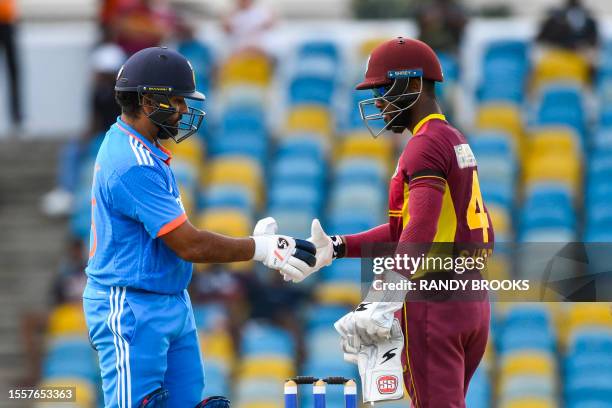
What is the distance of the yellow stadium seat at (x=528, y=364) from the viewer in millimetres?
11672

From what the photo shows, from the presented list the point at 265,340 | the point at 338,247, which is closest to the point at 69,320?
the point at 265,340

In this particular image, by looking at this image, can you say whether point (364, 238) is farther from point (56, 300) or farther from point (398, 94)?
point (56, 300)

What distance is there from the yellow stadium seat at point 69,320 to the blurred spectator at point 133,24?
274 cm

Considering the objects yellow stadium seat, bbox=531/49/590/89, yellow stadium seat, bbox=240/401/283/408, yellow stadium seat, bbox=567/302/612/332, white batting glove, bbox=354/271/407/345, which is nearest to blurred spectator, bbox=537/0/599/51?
yellow stadium seat, bbox=531/49/590/89

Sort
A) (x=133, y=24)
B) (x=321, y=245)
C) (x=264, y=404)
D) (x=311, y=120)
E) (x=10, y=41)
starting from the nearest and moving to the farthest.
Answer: (x=321, y=245) → (x=264, y=404) → (x=311, y=120) → (x=133, y=24) → (x=10, y=41)

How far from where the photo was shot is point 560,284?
7969 mm

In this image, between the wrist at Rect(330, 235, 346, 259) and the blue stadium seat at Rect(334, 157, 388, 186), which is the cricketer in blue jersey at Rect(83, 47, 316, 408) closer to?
the wrist at Rect(330, 235, 346, 259)

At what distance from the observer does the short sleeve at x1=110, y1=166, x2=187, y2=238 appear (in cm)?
661

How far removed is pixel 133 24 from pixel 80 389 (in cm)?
405

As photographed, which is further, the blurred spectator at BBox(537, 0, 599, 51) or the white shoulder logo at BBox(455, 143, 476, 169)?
the blurred spectator at BBox(537, 0, 599, 51)

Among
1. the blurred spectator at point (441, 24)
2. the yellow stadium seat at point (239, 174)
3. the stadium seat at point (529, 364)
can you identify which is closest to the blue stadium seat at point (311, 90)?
the yellow stadium seat at point (239, 174)

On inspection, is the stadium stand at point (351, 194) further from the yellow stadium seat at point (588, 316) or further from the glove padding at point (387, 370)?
the glove padding at point (387, 370)

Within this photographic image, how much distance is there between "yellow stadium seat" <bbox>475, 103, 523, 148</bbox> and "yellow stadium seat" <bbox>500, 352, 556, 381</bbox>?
8.74 ft

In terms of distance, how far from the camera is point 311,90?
14.7 meters
